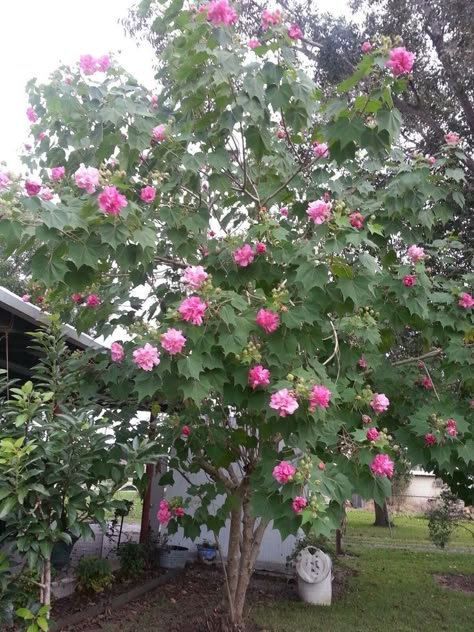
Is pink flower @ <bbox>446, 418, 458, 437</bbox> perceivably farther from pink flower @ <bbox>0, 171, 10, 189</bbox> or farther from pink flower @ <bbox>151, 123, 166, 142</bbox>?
pink flower @ <bbox>0, 171, 10, 189</bbox>

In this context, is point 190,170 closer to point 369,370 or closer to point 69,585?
point 369,370

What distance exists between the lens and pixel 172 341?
10.7 feet


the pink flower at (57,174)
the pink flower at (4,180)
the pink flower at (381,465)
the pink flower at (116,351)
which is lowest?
the pink flower at (381,465)

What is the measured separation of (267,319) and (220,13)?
6.13ft

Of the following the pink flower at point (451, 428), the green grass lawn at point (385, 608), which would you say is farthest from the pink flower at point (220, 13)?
the green grass lawn at point (385, 608)

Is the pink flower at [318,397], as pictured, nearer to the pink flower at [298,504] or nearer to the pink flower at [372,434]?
the pink flower at [298,504]

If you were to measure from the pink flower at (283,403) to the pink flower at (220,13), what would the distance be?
228 centimetres

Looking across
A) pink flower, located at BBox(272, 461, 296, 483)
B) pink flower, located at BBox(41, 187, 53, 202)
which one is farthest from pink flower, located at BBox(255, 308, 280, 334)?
pink flower, located at BBox(41, 187, 53, 202)

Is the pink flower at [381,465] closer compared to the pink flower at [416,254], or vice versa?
the pink flower at [381,465]

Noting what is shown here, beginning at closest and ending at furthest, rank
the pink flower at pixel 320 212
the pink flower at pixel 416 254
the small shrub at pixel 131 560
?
the pink flower at pixel 320 212 < the pink flower at pixel 416 254 < the small shrub at pixel 131 560

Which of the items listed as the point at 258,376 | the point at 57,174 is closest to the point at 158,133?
the point at 57,174

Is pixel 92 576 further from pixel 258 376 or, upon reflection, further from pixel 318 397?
pixel 318 397

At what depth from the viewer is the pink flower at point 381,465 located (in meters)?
3.78

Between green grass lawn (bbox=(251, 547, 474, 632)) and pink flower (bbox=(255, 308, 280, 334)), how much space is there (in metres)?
3.75
